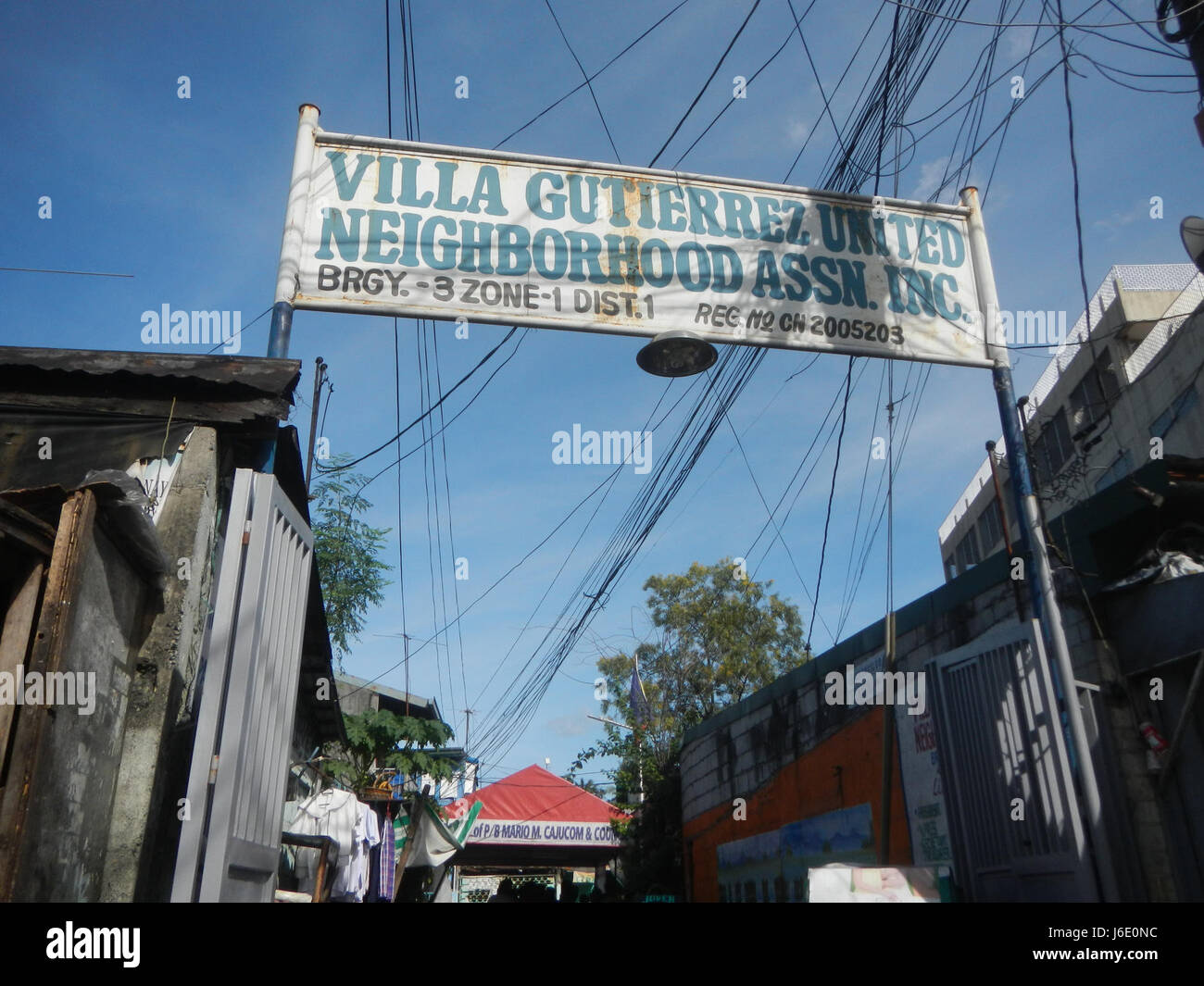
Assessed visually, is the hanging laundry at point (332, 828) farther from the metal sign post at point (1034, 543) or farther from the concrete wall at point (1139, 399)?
the concrete wall at point (1139, 399)

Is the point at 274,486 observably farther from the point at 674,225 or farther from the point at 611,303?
the point at 674,225

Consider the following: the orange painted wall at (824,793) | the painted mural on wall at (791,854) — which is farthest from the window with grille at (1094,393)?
the painted mural on wall at (791,854)

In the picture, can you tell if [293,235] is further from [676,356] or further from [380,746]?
[380,746]

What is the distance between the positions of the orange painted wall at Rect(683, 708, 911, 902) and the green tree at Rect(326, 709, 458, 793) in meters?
4.42

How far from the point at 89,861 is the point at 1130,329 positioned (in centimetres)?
2245

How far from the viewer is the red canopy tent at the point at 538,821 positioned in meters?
21.1

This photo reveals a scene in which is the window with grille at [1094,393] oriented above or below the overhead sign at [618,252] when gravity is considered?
above

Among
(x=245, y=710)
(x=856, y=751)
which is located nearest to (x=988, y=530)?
(x=856, y=751)

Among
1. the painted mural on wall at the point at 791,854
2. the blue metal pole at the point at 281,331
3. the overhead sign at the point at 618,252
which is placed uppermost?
the overhead sign at the point at 618,252

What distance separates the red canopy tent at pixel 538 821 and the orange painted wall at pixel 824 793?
814 cm

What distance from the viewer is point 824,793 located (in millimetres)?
9820

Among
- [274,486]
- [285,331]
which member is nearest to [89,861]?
[274,486]

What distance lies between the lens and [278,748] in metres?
4.53

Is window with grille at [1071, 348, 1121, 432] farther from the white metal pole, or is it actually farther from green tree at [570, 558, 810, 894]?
the white metal pole
